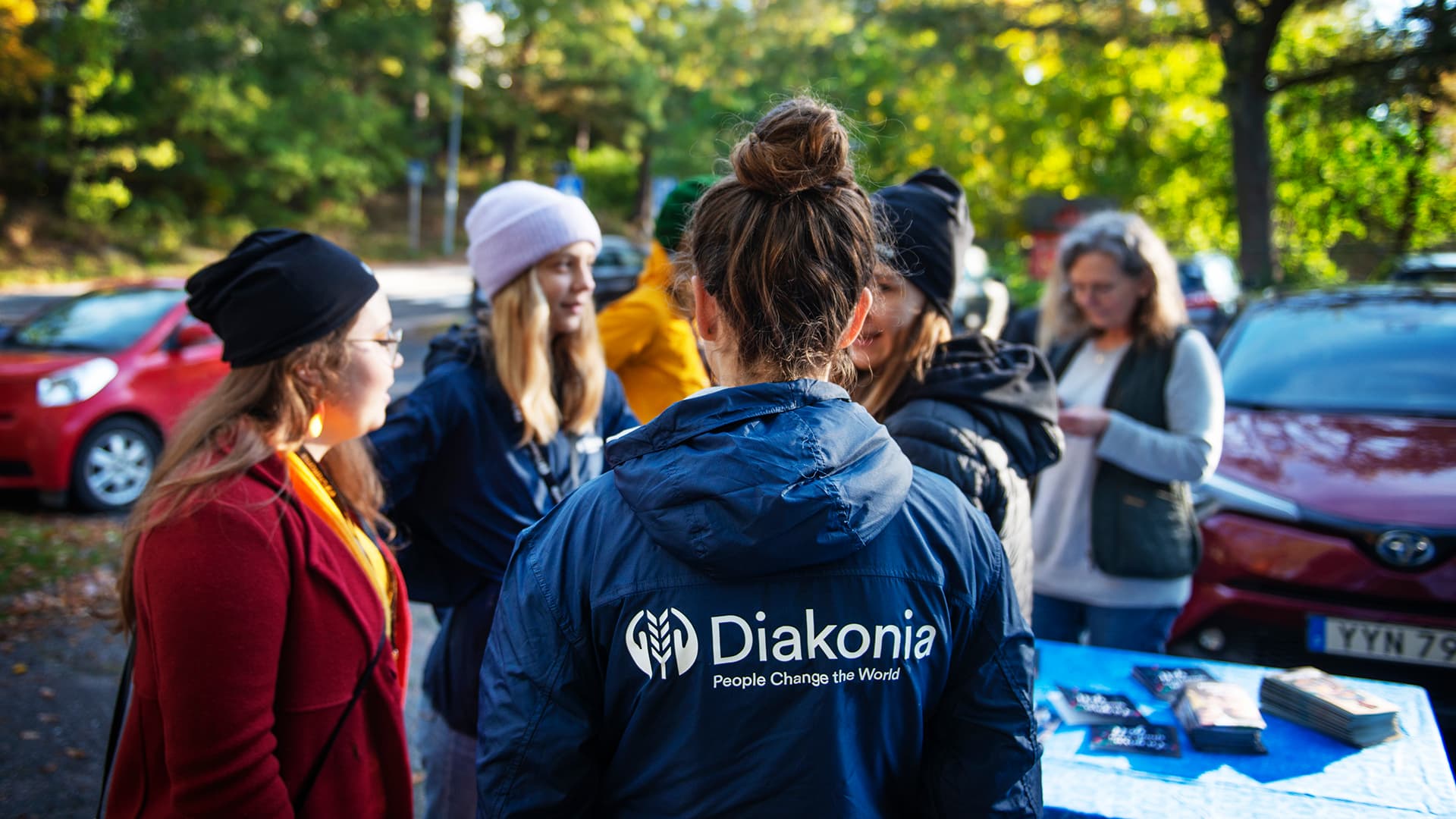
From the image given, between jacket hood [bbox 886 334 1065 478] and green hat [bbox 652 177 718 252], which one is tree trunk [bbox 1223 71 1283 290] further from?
jacket hood [bbox 886 334 1065 478]

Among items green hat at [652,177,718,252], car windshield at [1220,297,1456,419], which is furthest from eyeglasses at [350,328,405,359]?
car windshield at [1220,297,1456,419]

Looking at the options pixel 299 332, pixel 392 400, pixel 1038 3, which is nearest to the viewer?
pixel 299 332

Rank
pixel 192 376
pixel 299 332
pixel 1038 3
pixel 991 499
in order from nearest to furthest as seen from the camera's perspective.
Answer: pixel 299 332 → pixel 991 499 → pixel 192 376 → pixel 1038 3

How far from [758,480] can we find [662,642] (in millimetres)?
246

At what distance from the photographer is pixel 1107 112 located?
1562cm

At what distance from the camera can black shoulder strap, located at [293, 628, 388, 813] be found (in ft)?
5.62

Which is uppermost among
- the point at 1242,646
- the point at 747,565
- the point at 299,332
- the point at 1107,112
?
the point at 1107,112

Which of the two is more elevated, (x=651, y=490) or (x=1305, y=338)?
(x=1305, y=338)

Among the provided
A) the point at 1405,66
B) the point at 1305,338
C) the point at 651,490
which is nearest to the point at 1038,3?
the point at 1405,66

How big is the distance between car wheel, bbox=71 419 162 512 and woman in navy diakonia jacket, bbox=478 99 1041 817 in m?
6.77

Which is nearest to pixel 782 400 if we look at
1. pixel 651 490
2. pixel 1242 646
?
pixel 651 490

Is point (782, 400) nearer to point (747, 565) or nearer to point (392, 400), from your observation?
point (747, 565)

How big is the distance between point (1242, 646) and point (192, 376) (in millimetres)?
7222

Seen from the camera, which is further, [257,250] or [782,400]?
[257,250]
